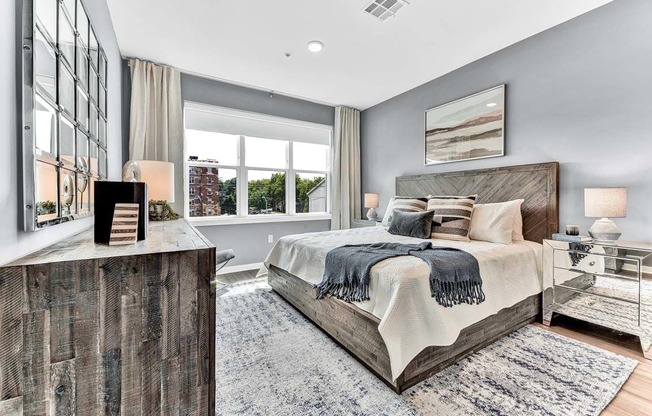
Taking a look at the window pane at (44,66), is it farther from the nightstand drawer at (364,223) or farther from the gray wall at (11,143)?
the nightstand drawer at (364,223)

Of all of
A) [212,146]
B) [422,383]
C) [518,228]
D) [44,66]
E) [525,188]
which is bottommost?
[422,383]

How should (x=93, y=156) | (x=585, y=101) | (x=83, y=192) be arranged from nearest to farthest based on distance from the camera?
1. (x=83, y=192)
2. (x=93, y=156)
3. (x=585, y=101)

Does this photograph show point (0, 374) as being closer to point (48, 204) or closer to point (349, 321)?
point (48, 204)

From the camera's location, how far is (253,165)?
171 inches

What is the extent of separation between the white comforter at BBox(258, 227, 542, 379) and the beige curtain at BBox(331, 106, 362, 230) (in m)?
2.38

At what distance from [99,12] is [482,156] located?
3819 mm

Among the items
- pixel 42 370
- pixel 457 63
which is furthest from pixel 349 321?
pixel 457 63

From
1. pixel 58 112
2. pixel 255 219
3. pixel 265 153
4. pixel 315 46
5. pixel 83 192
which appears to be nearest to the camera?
pixel 58 112

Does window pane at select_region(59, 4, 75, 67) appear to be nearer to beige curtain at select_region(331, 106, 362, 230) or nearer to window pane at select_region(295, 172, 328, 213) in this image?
window pane at select_region(295, 172, 328, 213)

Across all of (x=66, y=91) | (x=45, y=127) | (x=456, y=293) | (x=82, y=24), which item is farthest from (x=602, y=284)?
(x=82, y=24)

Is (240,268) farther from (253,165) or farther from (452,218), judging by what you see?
(452,218)

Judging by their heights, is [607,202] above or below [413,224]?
above

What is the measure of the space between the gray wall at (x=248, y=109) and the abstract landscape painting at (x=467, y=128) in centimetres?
191

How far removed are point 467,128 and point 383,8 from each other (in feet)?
5.83
